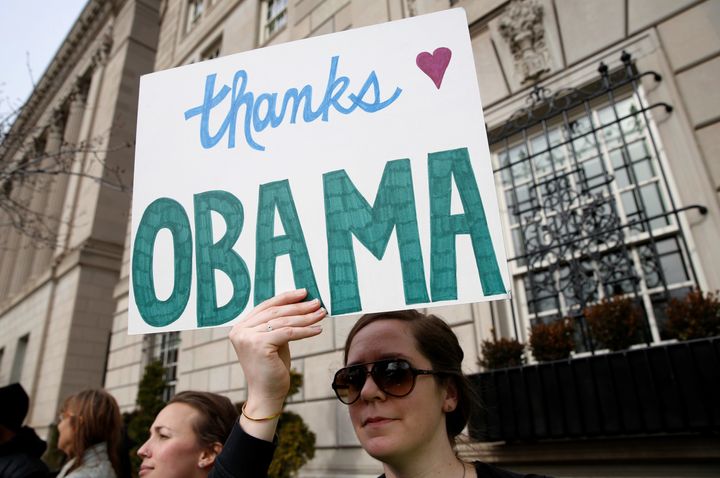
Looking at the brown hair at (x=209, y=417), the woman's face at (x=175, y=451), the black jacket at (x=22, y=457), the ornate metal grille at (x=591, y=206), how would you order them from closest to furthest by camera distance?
the woman's face at (x=175, y=451), the brown hair at (x=209, y=417), the black jacket at (x=22, y=457), the ornate metal grille at (x=591, y=206)

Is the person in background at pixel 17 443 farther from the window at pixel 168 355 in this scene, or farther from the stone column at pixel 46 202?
the stone column at pixel 46 202

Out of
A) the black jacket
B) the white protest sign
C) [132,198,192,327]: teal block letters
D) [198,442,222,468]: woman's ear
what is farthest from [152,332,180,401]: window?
the white protest sign

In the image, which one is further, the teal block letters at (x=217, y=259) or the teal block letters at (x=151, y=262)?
the teal block letters at (x=151, y=262)

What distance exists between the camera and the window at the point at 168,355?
39.2 feet

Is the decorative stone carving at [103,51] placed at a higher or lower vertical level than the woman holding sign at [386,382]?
higher

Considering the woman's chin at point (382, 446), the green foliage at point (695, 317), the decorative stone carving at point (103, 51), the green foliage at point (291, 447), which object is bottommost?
the green foliage at point (291, 447)

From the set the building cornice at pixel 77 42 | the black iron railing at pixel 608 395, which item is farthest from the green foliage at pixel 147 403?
the building cornice at pixel 77 42

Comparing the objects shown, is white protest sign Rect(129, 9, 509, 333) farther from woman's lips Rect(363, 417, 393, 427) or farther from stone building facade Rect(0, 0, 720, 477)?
stone building facade Rect(0, 0, 720, 477)

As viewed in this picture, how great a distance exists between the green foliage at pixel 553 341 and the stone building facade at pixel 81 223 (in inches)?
484

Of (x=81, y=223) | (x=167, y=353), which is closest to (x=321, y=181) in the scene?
(x=167, y=353)

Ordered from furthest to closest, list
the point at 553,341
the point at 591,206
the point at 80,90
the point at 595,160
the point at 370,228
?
the point at 80,90 < the point at 595,160 < the point at 591,206 < the point at 553,341 < the point at 370,228

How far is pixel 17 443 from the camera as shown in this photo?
11.8ft

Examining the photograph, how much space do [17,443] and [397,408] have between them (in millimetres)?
3591

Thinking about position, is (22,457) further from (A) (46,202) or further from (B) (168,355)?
(A) (46,202)
